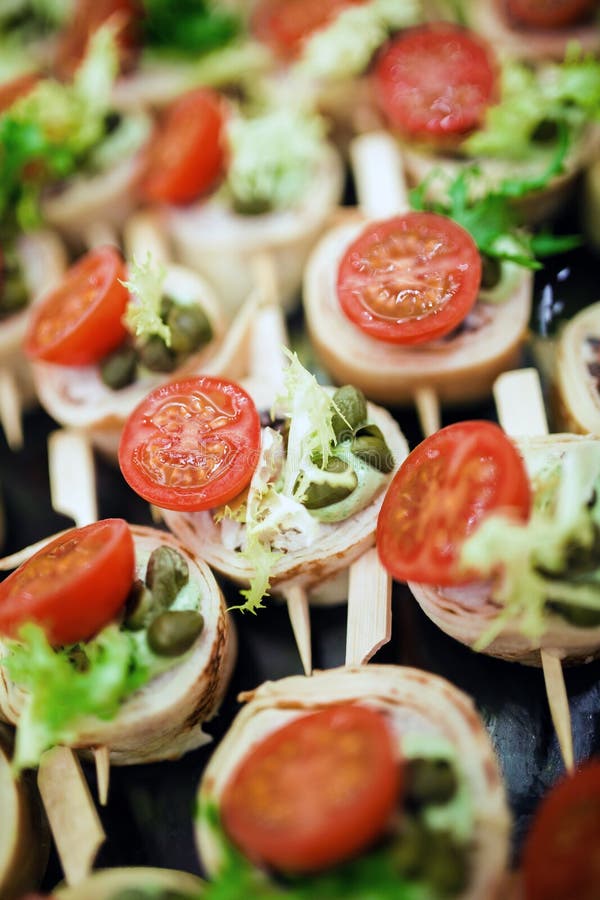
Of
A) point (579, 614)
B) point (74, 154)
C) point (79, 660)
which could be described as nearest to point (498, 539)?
point (579, 614)

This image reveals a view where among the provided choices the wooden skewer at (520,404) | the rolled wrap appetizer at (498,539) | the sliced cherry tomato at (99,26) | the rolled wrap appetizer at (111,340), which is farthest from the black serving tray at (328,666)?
the sliced cherry tomato at (99,26)

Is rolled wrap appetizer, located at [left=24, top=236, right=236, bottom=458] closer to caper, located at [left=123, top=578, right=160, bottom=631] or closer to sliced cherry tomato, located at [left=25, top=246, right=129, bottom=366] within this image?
sliced cherry tomato, located at [left=25, top=246, right=129, bottom=366]

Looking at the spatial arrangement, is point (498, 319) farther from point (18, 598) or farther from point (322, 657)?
point (18, 598)

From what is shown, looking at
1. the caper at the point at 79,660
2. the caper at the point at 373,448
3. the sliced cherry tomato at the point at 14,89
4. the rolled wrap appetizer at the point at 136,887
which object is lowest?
the rolled wrap appetizer at the point at 136,887

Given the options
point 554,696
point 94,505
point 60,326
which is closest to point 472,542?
point 554,696

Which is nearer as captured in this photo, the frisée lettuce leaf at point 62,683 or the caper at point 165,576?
the frisée lettuce leaf at point 62,683

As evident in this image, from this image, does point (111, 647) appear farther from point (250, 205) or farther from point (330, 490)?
point (250, 205)

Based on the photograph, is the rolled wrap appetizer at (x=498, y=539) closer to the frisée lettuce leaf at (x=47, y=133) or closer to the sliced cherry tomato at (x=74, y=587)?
the sliced cherry tomato at (x=74, y=587)

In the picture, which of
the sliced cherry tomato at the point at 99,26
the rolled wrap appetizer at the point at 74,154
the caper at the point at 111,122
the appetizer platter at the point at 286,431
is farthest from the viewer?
the sliced cherry tomato at the point at 99,26
